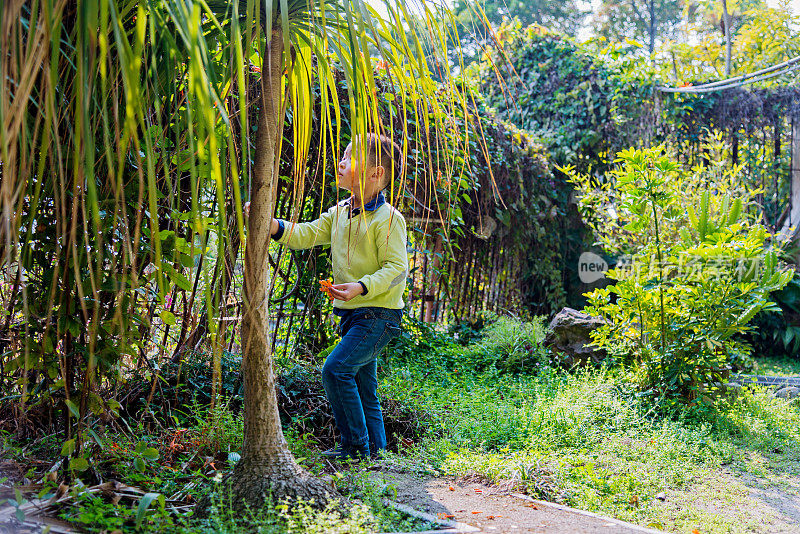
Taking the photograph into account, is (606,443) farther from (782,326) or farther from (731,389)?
(782,326)

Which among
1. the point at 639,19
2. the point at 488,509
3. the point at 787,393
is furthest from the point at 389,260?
the point at 639,19

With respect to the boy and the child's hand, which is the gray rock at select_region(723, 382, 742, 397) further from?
the child's hand

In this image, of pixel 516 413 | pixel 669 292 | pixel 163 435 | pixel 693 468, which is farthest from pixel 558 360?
pixel 163 435

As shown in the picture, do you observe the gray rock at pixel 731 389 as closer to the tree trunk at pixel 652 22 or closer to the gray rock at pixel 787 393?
the gray rock at pixel 787 393

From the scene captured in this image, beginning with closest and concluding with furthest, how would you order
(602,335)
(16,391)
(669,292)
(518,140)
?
(16,391), (669,292), (602,335), (518,140)

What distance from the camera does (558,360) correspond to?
5199 mm

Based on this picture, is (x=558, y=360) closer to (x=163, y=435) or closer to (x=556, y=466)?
(x=556, y=466)

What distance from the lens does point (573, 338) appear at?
5.36 metres

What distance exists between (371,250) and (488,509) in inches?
45.4

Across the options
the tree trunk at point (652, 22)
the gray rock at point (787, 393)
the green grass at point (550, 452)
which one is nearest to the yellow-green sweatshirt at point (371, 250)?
the green grass at point (550, 452)

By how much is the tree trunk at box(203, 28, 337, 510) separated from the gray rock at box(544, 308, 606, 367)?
12.1 ft

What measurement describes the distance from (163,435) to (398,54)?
5.82ft

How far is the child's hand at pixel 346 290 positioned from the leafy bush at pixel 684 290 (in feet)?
7.81

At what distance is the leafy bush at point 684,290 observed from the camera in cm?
400
